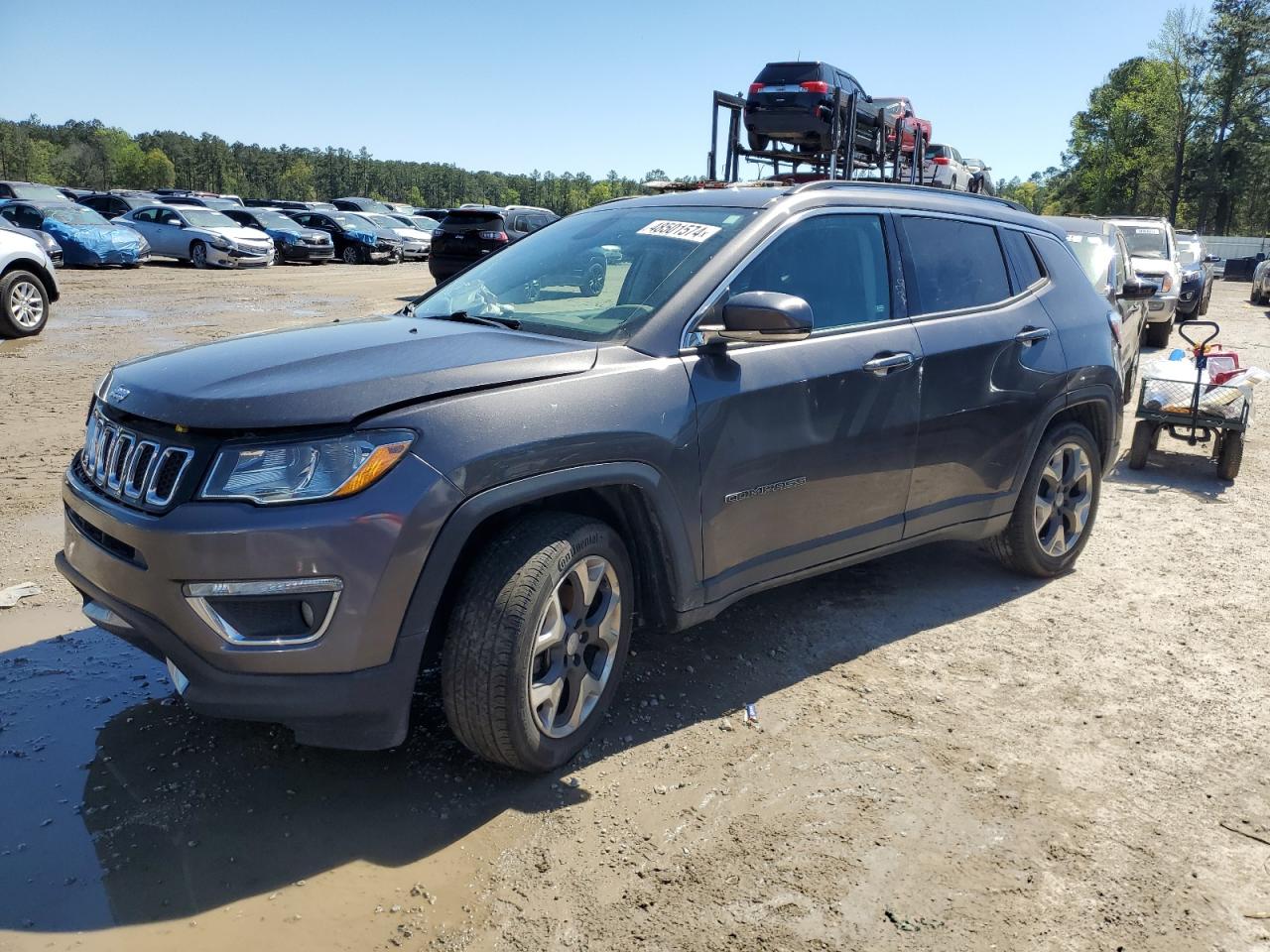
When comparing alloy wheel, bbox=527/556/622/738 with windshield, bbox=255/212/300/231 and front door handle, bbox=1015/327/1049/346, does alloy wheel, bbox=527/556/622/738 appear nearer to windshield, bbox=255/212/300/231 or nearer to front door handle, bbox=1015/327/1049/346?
front door handle, bbox=1015/327/1049/346

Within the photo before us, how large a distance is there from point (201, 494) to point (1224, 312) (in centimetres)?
2547

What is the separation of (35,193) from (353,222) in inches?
388

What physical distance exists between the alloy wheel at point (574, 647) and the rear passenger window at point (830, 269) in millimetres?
1186

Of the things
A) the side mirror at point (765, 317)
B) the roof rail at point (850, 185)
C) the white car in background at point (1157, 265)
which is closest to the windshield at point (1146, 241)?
the white car in background at point (1157, 265)

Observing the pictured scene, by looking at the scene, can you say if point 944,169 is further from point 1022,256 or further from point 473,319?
point 473,319

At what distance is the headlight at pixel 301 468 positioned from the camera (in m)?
2.62

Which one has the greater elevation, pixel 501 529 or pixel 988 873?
pixel 501 529

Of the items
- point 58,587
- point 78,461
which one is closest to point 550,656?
point 78,461

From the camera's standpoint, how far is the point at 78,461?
3.26 m

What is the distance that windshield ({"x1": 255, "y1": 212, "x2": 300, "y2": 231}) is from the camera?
29.5m

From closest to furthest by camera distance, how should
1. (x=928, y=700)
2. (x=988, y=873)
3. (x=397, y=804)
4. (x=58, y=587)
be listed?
(x=988, y=873), (x=397, y=804), (x=928, y=700), (x=58, y=587)

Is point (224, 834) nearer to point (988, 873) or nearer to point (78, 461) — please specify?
point (78, 461)

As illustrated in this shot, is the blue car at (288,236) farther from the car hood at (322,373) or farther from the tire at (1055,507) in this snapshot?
the car hood at (322,373)

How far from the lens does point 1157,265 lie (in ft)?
48.3
